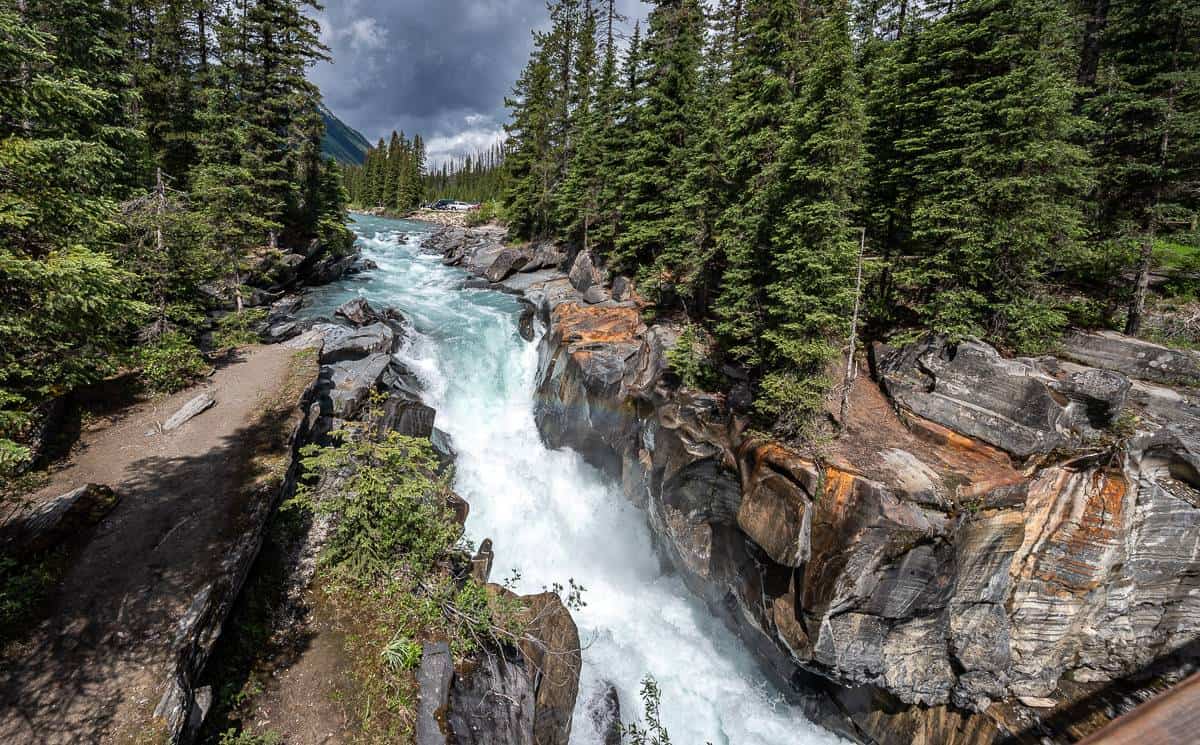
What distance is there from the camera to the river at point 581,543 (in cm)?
1222

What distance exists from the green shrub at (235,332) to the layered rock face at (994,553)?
18.8 meters

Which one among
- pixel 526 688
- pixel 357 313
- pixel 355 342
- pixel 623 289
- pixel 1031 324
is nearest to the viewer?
pixel 526 688

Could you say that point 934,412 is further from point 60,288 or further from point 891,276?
point 60,288

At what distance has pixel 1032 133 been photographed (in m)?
11.8

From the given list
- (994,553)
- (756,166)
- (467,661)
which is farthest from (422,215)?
(994,553)

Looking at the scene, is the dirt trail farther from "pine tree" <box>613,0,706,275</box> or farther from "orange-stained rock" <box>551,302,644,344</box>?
"pine tree" <box>613,0,706,275</box>

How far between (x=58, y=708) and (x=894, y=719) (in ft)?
52.0

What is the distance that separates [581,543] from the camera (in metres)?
16.8

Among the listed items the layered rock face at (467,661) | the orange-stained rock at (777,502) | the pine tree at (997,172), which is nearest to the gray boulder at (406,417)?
the layered rock face at (467,661)

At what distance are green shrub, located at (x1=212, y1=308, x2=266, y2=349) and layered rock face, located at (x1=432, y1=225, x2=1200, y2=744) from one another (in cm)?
1880

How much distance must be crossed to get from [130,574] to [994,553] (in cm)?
1706

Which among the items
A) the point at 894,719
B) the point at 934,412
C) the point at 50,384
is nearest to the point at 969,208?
the point at 934,412

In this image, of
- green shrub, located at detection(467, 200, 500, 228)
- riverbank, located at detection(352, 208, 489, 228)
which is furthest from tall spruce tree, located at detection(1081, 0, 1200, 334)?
riverbank, located at detection(352, 208, 489, 228)

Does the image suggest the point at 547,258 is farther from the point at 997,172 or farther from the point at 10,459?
the point at 10,459
